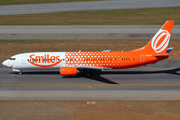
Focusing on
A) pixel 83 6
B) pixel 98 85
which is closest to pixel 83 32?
pixel 83 6

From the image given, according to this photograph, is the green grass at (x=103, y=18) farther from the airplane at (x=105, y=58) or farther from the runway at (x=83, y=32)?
the airplane at (x=105, y=58)

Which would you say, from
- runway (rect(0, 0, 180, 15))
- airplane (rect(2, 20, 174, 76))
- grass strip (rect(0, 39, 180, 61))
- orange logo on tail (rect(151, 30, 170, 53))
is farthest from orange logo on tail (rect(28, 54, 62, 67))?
runway (rect(0, 0, 180, 15))

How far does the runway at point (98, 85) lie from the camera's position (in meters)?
29.6

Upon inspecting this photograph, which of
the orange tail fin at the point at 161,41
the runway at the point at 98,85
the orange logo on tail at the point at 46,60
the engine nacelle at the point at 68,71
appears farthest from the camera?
the orange logo on tail at the point at 46,60

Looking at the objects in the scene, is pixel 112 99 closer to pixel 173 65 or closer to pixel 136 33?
pixel 173 65

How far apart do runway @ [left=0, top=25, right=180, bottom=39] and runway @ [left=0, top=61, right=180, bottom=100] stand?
19.5 meters

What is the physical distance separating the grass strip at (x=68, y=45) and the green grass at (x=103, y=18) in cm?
1568

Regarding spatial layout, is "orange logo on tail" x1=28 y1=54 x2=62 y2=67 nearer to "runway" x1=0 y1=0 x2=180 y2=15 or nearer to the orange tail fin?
the orange tail fin

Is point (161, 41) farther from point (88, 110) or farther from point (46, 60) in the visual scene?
point (46, 60)

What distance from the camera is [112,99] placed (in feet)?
93.6

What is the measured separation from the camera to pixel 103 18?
73.9 m

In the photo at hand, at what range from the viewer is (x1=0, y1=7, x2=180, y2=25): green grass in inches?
2761

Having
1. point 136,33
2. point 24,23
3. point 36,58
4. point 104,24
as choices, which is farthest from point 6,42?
point 136,33

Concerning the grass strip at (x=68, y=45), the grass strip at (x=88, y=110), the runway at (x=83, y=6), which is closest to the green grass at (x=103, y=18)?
the runway at (x=83, y=6)
